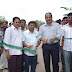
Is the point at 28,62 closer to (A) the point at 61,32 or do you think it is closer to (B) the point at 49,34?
(B) the point at 49,34

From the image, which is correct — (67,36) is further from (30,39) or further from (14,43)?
(14,43)

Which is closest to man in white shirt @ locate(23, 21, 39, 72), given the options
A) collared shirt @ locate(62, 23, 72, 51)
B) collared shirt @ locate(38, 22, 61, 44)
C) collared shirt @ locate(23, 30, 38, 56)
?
collared shirt @ locate(23, 30, 38, 56)

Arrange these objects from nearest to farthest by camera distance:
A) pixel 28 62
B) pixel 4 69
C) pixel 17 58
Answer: pixel 17 58 < pixel 28 62 < pixel 4 69

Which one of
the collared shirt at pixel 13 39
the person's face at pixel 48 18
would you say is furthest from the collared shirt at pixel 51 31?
the collared shirt at pixel 13 39

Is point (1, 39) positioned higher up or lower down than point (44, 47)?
higher up

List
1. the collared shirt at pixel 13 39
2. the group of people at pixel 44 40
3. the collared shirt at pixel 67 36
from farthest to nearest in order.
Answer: the collared shirt at pixel 67 36, the group of people at pixel 44 40, the collared shirt at pixel 13 39

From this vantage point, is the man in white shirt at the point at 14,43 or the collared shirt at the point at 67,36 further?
the collared shirt at the point at 67,36

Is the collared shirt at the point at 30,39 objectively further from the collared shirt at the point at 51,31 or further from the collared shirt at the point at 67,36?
the collared shirt at the point at 67,36

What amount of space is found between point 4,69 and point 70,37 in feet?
8.22

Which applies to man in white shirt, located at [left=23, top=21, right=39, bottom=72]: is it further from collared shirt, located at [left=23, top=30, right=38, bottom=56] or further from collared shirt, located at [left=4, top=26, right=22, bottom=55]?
collared shirt, located at [left=4, top=26, right=22, bottom=55]

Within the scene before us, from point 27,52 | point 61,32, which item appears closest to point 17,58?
point 27,52

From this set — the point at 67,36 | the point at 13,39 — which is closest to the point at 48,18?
the point at 67,36

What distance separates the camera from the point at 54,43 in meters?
2.71

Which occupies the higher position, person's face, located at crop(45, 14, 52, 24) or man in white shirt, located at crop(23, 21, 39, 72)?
person's face, located at crop(45, 14, 52, 24)
